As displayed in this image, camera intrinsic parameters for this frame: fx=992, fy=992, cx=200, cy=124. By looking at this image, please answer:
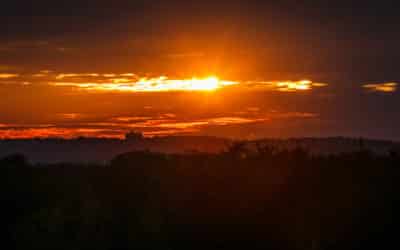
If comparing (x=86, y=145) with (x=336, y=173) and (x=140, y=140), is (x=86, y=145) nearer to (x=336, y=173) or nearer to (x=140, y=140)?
(x=140, y=140)

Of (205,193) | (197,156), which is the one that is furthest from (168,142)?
(205,193)

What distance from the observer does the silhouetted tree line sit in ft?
77.1

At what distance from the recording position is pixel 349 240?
24.0m

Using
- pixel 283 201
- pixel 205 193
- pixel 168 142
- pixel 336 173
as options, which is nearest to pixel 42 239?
pixel 205 193

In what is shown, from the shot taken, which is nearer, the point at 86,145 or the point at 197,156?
the point at 197,156

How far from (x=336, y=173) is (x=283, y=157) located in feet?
5.78

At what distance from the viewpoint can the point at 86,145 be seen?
158ft

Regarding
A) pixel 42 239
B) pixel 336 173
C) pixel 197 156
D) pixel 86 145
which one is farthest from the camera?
pixel 86 145

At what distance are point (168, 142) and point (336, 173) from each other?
17384mm

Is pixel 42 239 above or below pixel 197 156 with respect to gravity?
below

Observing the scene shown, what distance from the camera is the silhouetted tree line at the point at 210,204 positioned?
77.1 ft

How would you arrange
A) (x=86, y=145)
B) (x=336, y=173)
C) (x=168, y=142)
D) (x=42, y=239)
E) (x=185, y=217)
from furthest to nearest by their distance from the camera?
(x=86, y=145) < (x=168, y=142) < (x=336, y=173) < (x=185, y=217) < (x=42, y=239)

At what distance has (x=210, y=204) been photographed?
81.9ft

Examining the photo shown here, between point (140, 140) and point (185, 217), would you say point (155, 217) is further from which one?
point (140, 140)
